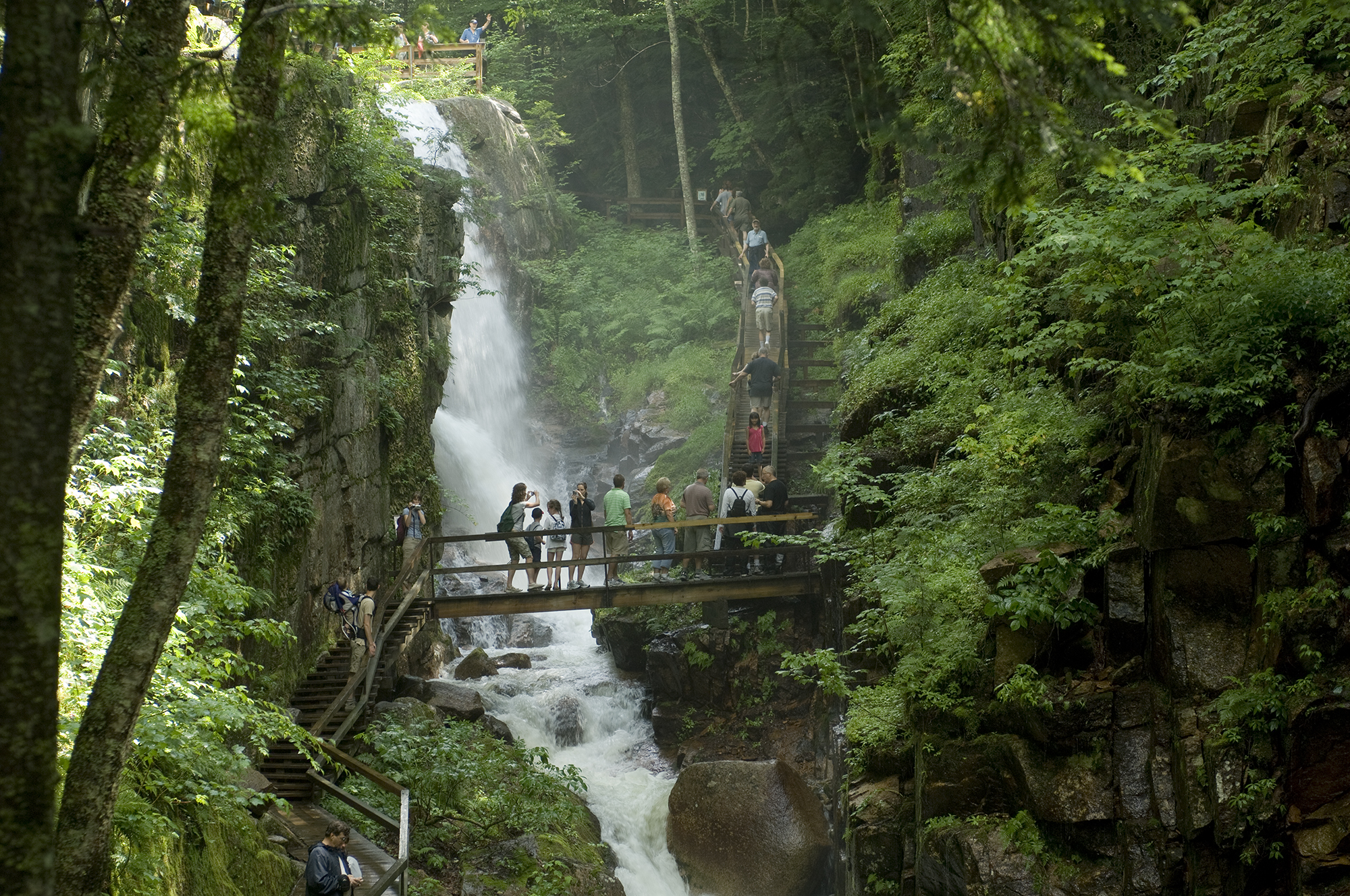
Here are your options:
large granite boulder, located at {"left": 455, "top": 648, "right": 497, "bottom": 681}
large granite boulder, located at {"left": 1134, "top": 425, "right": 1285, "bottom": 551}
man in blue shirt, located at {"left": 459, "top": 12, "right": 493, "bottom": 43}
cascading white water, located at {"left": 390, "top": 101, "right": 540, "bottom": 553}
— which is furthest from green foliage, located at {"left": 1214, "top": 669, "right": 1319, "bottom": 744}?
man in blue shirt, located at {"left": 459, "top": 12, "right": 493, "bottom": 43}

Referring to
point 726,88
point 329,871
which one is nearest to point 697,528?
point 329,871

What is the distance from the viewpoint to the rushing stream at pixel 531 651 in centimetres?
1271

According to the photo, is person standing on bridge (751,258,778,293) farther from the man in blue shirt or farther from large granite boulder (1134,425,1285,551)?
the man in blue shirt

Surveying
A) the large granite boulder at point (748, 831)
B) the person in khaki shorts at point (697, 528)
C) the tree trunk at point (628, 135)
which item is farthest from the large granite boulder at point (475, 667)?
the tree trunk at point (628, 135)

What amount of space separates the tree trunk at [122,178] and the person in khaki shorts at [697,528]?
426 inches

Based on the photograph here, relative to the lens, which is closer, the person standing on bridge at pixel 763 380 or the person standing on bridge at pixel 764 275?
the person standing on bridge at pixel 763 380

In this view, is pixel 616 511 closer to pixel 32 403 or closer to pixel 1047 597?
pixel 1047 597

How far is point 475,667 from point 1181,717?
12.0 m

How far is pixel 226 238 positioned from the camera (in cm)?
421

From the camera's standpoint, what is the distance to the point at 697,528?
14781 mm

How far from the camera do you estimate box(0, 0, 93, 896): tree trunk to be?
8.30 ft

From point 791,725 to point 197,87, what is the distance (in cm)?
1204

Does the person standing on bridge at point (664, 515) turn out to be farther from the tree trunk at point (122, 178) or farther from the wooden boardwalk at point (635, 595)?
the tree trunk at point (122, 178)

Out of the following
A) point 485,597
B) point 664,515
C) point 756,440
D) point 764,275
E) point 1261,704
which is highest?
point 764,275
